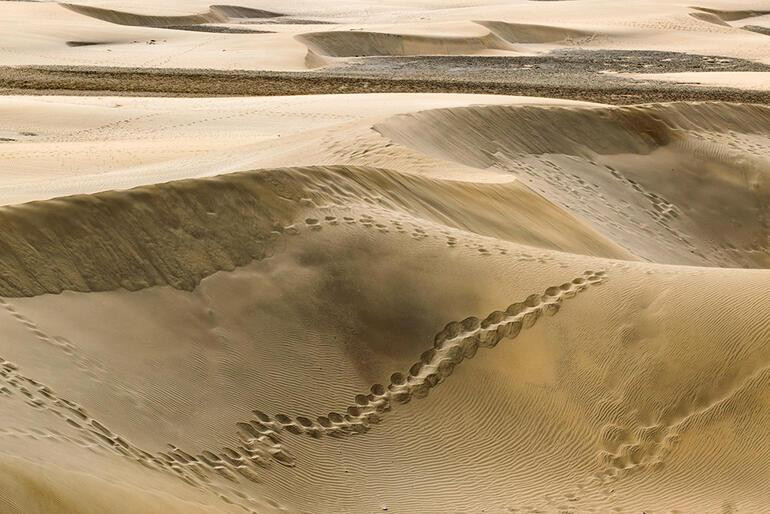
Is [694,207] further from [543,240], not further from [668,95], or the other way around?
[668,95]

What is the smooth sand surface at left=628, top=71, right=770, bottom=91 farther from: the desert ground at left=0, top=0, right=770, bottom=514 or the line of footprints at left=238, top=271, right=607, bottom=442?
the line of footprints at left=238, top=271, right=607, bottom=442

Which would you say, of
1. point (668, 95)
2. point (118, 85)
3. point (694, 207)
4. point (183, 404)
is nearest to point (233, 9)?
point (118, 85)

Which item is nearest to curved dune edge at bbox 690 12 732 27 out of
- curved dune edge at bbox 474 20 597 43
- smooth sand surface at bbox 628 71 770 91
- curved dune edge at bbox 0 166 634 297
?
curved dune edge at bbox 474 20 597 43

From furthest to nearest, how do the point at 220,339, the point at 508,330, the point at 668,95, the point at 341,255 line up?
the point at 668,95
the point at 341,255
the point at 508,330
the point at 220,339

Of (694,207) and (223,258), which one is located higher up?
(223,258)

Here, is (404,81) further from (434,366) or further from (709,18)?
(709,18)

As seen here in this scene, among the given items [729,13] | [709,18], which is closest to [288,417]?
[709,18]

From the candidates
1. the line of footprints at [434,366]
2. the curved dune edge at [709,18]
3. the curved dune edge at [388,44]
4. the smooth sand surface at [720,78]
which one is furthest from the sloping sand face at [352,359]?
the curved dune edge at [709,18]
